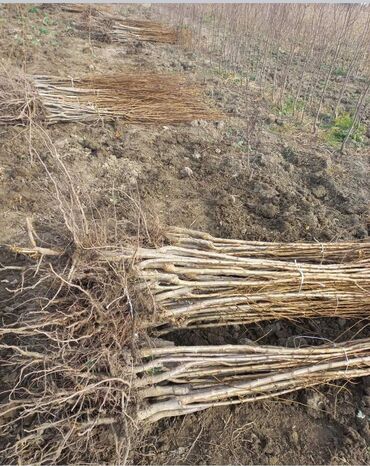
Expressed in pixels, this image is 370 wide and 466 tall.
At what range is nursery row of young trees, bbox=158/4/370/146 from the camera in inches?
222

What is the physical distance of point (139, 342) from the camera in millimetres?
1975

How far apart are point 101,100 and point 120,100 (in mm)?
243

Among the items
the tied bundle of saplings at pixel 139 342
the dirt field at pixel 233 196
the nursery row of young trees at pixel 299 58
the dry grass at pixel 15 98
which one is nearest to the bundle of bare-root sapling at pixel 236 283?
the tied bundle of saplings at pixel 139 342

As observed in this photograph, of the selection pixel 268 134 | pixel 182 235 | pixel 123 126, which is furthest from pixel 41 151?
pixel 268 134

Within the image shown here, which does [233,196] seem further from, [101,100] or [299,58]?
[299,58]

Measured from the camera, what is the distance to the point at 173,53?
766 centimetres

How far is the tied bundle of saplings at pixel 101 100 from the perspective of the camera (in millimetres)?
4086

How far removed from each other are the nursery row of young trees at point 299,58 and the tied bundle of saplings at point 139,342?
10.8 ft

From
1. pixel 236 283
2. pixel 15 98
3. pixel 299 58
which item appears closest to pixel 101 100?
pixel 15 98

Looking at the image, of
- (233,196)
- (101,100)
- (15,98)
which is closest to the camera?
(233,196)

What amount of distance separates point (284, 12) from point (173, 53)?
2.35m

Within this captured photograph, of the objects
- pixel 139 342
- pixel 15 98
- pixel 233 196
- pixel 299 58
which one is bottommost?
pixel 233 196

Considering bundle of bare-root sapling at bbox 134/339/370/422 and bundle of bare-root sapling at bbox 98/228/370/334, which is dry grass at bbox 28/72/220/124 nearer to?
bundle of bare-root sapling at bbox 98/228/370/334

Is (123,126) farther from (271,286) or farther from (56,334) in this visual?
(56,334)
